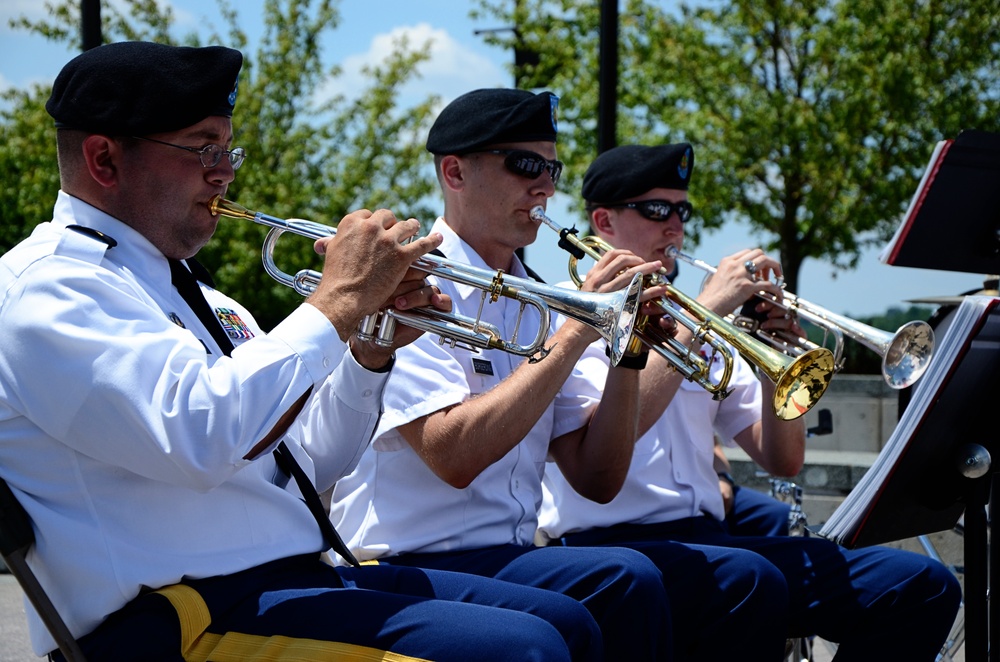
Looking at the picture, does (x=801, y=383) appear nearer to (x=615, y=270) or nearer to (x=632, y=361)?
(x=632, y=361)

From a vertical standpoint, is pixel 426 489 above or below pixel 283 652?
above

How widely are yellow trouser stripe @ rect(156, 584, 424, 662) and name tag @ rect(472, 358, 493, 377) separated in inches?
46.7

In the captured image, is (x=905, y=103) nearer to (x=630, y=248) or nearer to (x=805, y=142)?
(x=805, y=142)

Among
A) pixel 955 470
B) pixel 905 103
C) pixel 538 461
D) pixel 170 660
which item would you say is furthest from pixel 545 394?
pixel 905 103

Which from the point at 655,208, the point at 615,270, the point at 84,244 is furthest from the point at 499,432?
the point at 655,208

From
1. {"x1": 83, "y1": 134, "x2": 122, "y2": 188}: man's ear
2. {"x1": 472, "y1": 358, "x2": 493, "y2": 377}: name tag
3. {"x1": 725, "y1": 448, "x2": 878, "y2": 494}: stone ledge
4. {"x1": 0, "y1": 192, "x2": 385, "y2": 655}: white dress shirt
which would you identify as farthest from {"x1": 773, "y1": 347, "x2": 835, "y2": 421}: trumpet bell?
{"x1": 725, "y1": 448, "x2": 878, "y2": 494}: stone ledge

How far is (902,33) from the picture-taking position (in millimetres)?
13211

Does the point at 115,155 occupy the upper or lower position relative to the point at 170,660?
upper

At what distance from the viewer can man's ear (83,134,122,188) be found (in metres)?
2.21

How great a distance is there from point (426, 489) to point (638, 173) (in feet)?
5.31

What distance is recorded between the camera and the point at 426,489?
2.85 m

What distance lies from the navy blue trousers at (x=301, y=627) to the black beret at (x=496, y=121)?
1.58 metres

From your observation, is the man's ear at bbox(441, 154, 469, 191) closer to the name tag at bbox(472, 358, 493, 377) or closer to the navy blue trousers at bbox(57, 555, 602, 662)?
the name tag at bbox(472, 358, 493, 377)

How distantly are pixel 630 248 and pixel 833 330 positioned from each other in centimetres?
80
